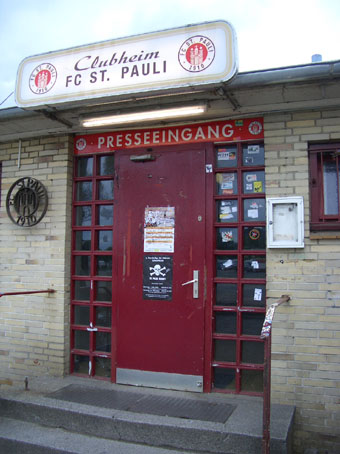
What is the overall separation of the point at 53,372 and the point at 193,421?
7.03ft

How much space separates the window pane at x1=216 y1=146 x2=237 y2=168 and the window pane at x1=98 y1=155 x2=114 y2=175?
4.52 ft

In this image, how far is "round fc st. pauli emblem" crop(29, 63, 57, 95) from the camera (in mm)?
4523

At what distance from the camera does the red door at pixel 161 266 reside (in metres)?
4.89

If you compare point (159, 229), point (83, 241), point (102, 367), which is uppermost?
point (159, 229)

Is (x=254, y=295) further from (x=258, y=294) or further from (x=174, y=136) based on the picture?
(x=174, y=136)

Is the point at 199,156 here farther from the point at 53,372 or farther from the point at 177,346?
the point at 53,372

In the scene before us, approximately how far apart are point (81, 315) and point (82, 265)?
2.07 ft

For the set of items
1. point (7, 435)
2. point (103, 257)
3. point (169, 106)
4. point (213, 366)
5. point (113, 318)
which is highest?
point (169, 106)

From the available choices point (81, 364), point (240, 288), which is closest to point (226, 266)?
point (240, 288)

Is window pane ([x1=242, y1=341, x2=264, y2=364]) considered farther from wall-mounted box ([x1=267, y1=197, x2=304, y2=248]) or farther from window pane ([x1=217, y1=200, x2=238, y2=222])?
window pane ([x1=217, y1=200, x2=238, y2=222])

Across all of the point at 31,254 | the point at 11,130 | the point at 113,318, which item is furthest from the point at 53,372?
the point at 11,130

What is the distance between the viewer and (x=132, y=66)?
4.22 metres

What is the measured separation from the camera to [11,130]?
5508mm

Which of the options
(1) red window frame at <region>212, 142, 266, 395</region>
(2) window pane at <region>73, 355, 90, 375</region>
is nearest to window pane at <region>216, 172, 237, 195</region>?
(1) red window frame at <region>212, 142, 266, 395</region>
